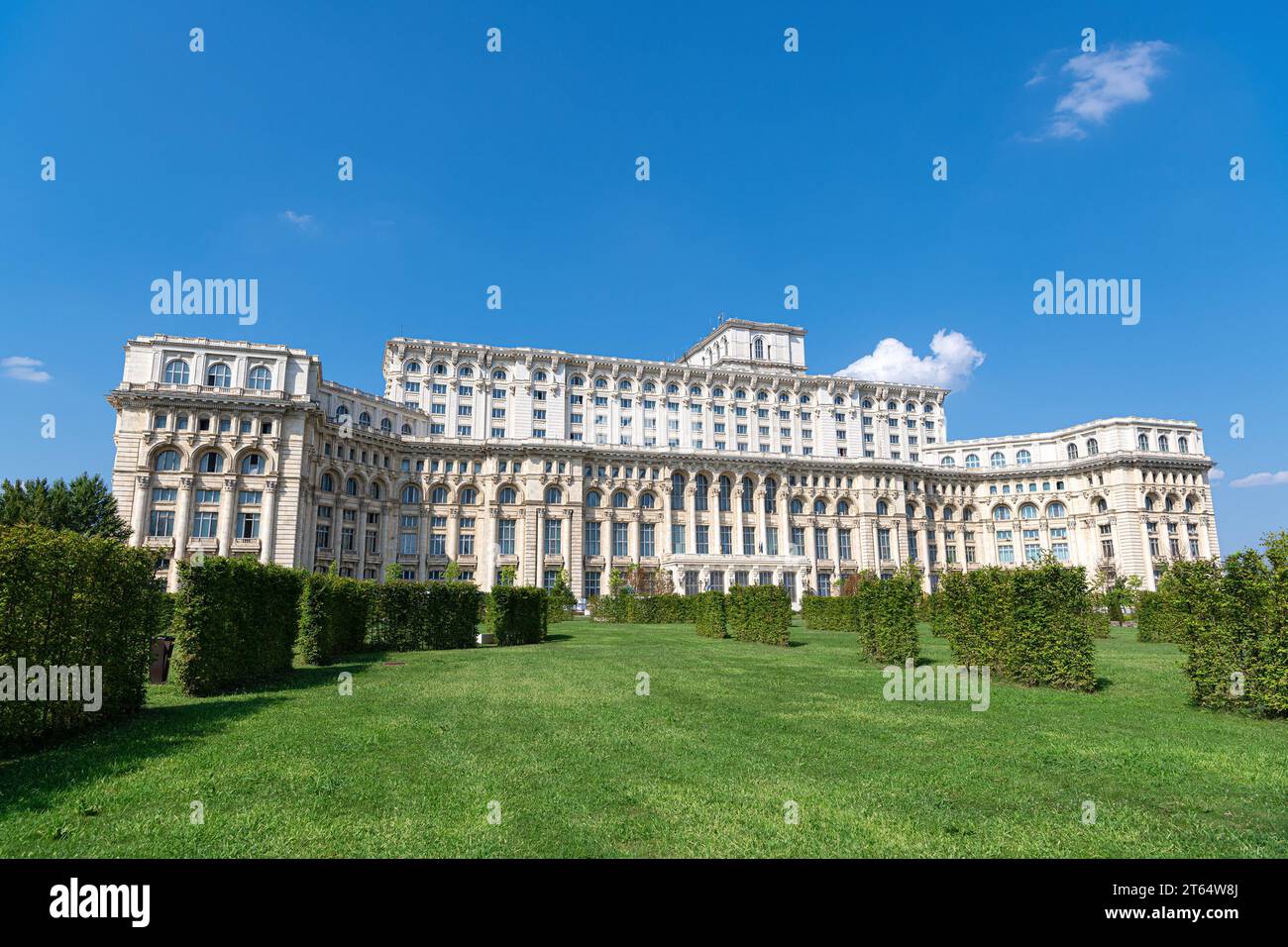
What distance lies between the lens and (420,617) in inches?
1109

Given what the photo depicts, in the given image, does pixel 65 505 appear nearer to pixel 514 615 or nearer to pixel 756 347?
pixel 514 615

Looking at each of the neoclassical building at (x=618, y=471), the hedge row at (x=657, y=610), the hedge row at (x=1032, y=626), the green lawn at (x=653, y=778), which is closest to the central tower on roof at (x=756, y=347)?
the neoclassical building at (x=618, y=471)

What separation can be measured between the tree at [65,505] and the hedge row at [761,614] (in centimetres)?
4270

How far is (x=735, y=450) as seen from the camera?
9262cm

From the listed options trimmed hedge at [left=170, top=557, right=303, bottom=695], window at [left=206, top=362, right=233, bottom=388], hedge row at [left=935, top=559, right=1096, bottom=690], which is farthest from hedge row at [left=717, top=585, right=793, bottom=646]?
window at [left=206, top=362, right=233, bottom=388]

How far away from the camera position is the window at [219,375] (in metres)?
62.3

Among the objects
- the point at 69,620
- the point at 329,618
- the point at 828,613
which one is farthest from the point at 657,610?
the point at 69,620

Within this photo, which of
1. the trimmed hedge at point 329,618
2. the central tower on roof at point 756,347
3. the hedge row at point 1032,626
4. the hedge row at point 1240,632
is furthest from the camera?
the central tower on roof at point 756,347

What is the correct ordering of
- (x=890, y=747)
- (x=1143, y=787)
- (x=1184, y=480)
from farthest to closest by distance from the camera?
(x=1184, y=480) < (x=890, y=747) < (x=1143, y=787)

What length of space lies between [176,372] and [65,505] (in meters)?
15.8

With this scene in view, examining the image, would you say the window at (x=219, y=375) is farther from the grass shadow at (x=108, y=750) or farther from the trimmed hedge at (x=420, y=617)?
the grass shadow at (x=108, y=750)
